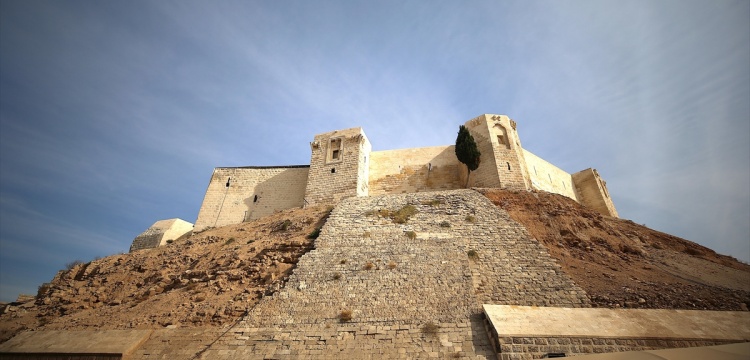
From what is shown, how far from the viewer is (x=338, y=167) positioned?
835 inches

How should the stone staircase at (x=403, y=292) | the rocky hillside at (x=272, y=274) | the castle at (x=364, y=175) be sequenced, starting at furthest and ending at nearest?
1. the castle at (x=364, y=175)
2. the rocky hillside at (x=272, y=274)
3. the stone staircase at (x=403, y=292)

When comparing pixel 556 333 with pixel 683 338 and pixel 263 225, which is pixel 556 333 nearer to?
pixel 683 338

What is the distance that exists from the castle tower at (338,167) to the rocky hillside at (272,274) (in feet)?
13.9

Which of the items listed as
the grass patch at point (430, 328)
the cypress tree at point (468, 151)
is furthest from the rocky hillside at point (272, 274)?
the grass patch at point (430, 328)

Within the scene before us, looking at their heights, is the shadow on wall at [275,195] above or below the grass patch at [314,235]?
above

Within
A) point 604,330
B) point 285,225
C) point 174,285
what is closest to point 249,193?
point 285,225

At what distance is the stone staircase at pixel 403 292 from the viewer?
27.9ft

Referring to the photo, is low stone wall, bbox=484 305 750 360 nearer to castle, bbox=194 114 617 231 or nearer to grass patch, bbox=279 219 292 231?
grass patch, bbox=279 219 292 231

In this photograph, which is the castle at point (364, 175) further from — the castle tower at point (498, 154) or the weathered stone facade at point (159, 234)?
the weathered stone facade at point (159, 234)

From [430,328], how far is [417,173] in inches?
583

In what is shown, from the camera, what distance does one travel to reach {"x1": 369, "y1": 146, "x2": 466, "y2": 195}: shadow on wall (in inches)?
866

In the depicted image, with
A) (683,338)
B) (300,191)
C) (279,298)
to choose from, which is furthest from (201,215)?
(683,338)

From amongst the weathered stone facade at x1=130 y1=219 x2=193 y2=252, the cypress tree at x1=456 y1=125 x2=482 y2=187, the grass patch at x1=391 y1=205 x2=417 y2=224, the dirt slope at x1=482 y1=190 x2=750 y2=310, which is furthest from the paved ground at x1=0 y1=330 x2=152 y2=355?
the cypress tree at x1=456 y1=125 x2=482 y2=187

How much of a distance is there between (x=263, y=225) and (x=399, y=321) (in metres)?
11.1
